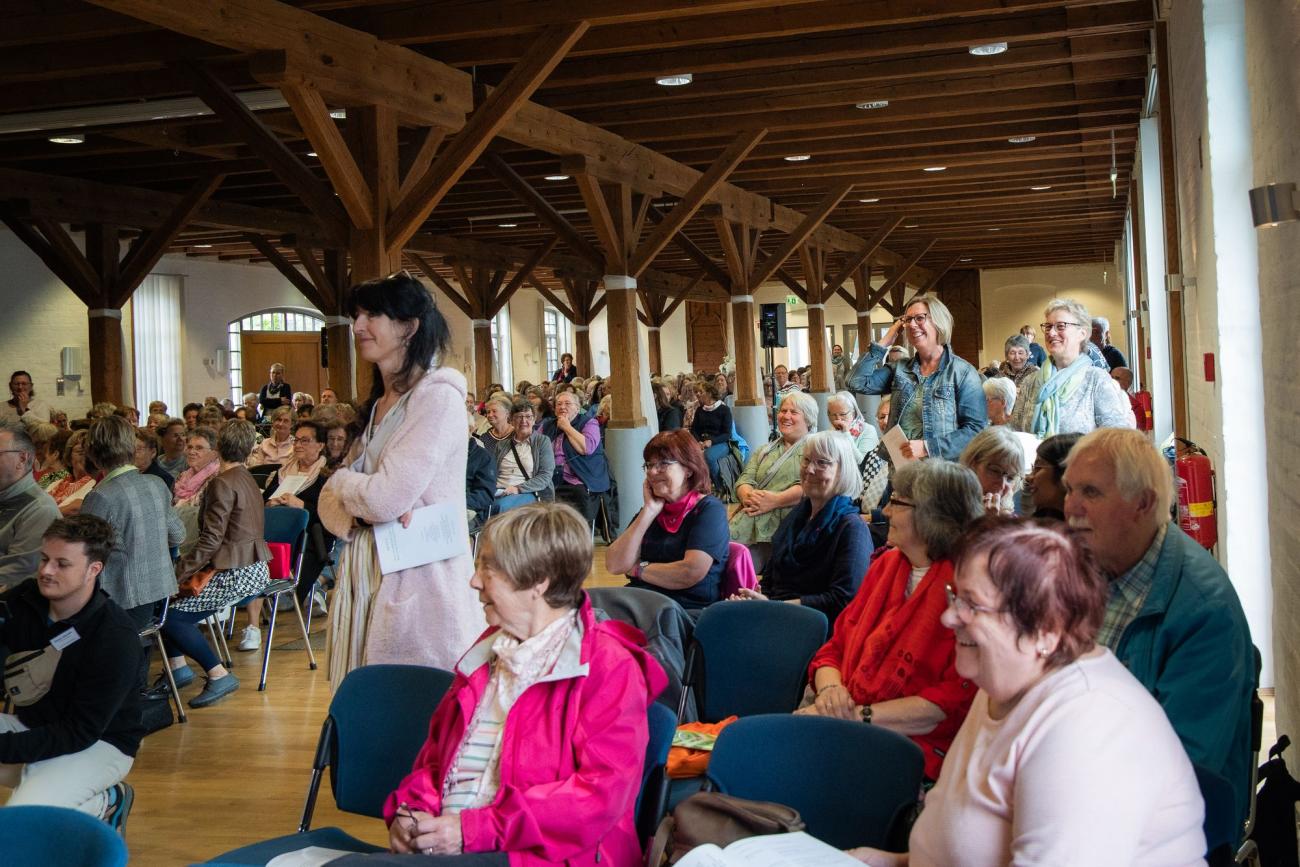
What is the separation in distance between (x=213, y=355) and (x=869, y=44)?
1408 centimetres

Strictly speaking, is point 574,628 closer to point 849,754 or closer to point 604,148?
point 849,754

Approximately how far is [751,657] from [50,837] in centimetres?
195

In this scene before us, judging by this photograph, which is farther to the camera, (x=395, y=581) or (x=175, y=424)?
(x=175, y=424)

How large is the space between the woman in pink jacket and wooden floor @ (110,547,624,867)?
1.55 m

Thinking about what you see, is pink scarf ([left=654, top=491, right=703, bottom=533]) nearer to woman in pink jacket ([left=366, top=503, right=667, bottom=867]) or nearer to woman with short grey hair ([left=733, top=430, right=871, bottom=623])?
woman with short grey hair ([left=733, top=430, right=871, bottom=623])

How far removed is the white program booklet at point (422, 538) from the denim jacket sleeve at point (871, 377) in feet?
7.86

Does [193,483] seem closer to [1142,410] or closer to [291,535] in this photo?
[291,535]

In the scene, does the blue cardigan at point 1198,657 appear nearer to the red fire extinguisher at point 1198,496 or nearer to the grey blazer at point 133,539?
the red fire extinguisher at point 1198,496

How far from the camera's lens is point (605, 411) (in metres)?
12.4

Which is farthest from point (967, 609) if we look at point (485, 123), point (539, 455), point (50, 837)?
point (539, 455)

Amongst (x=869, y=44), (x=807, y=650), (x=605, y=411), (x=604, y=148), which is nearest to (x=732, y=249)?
(x=605, y=411)

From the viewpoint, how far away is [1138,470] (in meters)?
2.40

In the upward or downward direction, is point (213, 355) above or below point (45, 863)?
above

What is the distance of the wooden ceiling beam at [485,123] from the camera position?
7.05 m
